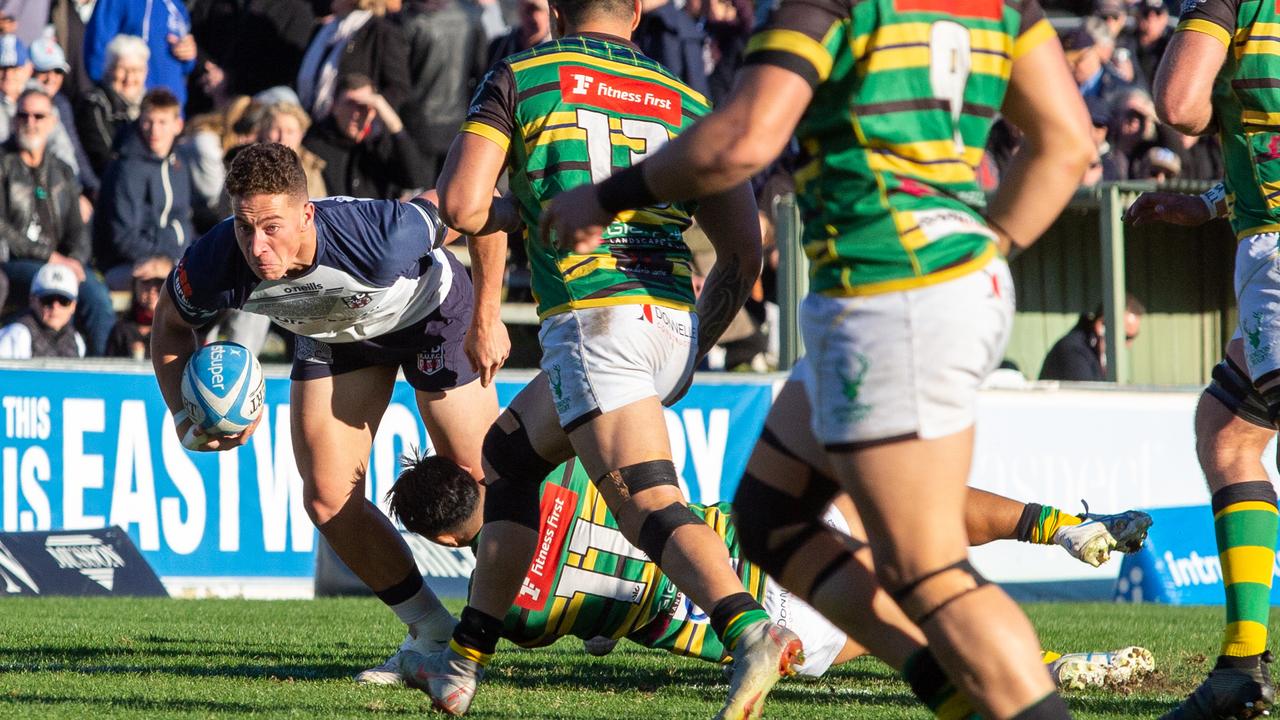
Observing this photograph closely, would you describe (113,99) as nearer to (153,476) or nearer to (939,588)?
(153,476)

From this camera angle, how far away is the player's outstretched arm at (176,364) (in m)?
5.78

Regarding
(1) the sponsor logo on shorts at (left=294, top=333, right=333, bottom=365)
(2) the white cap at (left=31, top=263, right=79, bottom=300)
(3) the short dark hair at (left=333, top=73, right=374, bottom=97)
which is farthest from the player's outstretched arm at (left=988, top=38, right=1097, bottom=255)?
(3) the short dark hair at (left=333, top=73, right=374, bottom=97)

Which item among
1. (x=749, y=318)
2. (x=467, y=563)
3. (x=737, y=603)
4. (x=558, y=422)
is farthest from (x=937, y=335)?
(x=749, y=318)

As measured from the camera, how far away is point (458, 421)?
632 cm

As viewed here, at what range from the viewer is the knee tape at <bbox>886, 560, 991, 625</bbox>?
3.22 meters

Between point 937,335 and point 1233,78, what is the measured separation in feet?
7.46

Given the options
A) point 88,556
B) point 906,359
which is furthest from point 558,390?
point 88,556

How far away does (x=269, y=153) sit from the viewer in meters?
5.60

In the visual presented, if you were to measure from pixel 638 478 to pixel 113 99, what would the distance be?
10.2m

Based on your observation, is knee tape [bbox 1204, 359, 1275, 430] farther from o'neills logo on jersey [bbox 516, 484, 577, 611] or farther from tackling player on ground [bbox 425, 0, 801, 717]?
o'neills logo on jersey [bbox 516, 484, 577, 611]

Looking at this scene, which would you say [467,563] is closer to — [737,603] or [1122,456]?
[1122,456]

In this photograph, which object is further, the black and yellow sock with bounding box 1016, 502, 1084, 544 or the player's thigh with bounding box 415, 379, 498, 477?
the player's thigh with bounding box 415, 379, 498, 477

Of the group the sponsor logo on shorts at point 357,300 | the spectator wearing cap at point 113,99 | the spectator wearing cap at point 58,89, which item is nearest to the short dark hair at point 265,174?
the sponsor logo on shorts at point 357,300

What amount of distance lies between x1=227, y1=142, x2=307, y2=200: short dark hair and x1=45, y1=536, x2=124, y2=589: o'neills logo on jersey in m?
5.19
